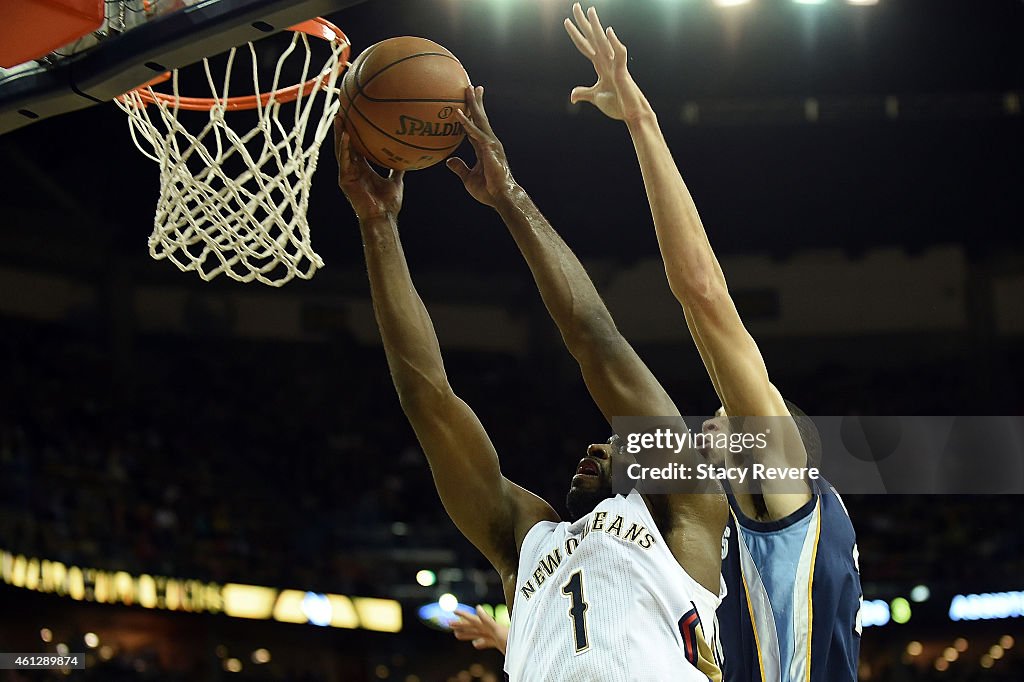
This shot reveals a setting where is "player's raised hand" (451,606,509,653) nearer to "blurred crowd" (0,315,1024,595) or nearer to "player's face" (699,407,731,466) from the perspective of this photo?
"player's face" (699,407,731,466)

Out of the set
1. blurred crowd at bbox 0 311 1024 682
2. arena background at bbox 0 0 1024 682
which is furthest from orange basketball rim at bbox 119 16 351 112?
blurred crowd at bbox 0 311 1024 682

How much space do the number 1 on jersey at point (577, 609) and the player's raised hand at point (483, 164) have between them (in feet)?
2.96

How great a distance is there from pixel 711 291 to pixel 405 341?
0.87 meters

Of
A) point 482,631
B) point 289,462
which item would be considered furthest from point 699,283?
point 289,462

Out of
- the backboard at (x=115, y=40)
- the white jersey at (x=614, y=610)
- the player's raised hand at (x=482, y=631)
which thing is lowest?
the white jersey at (x=614, y=610)

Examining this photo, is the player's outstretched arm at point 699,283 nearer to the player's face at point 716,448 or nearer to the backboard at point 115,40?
the player's face at point 716,448

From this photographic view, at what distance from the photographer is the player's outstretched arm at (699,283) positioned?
2150 millimetres

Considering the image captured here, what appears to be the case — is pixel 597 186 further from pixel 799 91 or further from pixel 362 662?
pixel 362 662

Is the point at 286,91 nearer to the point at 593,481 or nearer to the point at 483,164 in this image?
the point at 483,164

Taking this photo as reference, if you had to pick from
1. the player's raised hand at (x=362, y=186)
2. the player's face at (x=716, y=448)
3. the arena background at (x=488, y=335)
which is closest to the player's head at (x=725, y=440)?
the player's face at (x=716, y=448)

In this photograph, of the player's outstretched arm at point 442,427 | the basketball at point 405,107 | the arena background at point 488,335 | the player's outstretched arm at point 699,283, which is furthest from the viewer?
the arena background at point 488,335

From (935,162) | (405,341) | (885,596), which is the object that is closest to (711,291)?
(405,341)

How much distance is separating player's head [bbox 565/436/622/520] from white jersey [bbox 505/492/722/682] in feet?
0.25

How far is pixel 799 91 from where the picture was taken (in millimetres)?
11102
